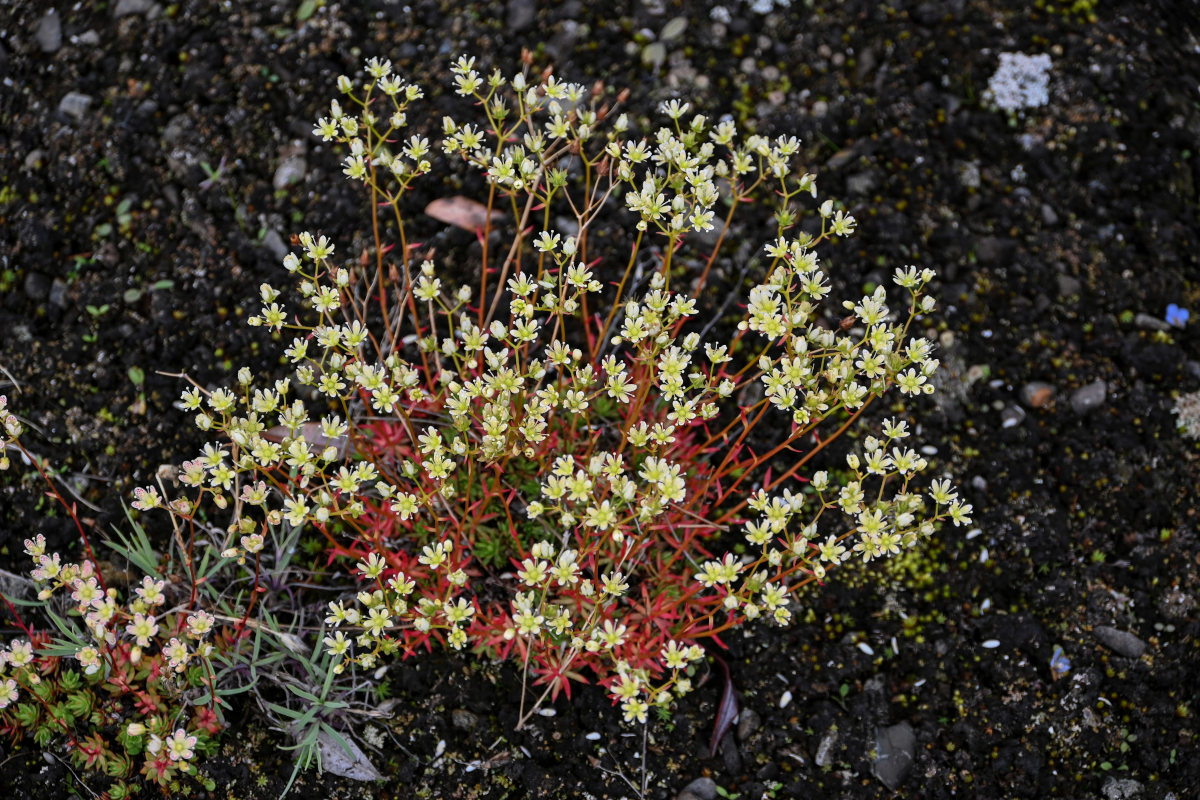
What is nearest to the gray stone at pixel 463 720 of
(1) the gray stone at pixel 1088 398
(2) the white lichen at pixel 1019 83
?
(1) the gray stone at pixel 1088 398

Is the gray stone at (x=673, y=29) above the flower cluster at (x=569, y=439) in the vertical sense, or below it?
above

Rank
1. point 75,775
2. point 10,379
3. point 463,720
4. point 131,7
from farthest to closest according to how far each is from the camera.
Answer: point 131,7 < point 10,379 < point 463,720 < point 75,775

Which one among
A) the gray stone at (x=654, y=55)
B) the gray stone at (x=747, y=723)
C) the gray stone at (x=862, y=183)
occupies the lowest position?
the gray stone at (x=747, y=723)

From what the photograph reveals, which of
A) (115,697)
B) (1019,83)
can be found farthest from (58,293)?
(1019,83)

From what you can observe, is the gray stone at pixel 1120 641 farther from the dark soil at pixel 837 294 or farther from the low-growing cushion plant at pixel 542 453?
the low-growing cushion plant at pixel 542 453

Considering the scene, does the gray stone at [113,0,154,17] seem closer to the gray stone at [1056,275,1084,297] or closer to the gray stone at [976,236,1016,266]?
the gray stone at [976,236,1016,266]

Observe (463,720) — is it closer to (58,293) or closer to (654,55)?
(58,293)

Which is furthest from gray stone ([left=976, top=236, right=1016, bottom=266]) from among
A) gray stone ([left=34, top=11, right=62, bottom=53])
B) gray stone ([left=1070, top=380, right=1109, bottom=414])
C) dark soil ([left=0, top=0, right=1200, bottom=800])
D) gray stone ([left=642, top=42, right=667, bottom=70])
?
gray stone ([left=34, top=11, right=62, bottom=53])
